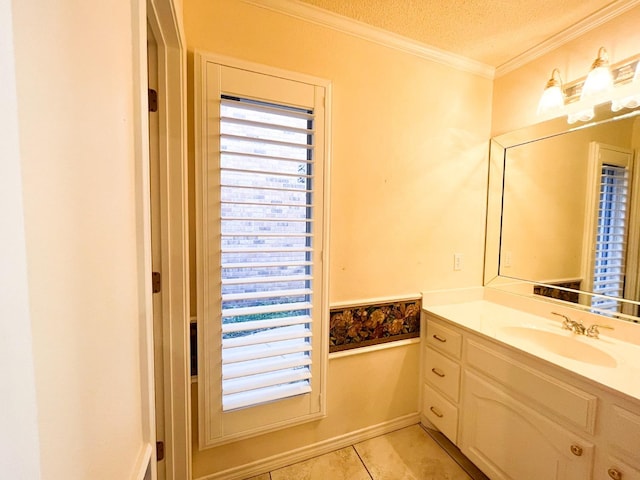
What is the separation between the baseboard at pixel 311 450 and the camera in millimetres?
1406

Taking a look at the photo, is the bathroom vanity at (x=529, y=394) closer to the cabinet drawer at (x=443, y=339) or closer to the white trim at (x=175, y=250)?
the cabinet drawer at (x=443, y=339)

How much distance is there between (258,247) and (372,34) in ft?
4.49

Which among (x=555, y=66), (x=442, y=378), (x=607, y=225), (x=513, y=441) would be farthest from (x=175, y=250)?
(x=555, y=66)

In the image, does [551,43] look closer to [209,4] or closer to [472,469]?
[209,4]

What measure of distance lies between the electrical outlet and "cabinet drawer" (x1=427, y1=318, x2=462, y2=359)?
427 millimetres

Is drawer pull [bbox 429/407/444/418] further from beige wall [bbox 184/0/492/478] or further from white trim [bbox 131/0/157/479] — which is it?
white trim [bbox 131/0/157/479]

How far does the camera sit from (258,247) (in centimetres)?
133

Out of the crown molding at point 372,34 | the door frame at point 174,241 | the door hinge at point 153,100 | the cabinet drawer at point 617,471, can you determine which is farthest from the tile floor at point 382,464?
the crown molding at point 372,34

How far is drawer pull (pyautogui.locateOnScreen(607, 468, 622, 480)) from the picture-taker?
0.91m

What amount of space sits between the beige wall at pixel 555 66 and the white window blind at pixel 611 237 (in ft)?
1.84

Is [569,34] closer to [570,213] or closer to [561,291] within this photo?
[570,213]

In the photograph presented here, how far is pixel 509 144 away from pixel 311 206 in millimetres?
1479

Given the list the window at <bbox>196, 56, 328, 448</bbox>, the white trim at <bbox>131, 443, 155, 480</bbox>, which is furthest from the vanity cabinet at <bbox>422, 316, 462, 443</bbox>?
the white trim at <bbox>131, 443, 155, 480</bbox>

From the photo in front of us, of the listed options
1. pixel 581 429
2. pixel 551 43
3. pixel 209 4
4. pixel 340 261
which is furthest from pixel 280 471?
pixel 551 43
